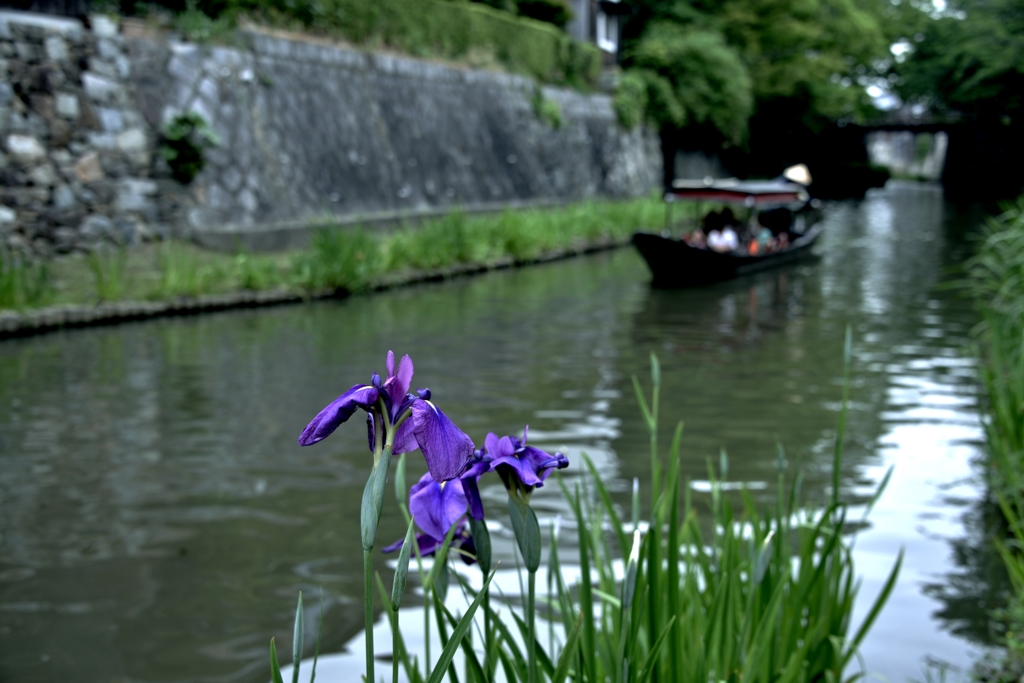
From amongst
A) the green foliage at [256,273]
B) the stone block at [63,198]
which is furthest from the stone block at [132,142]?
the green foliage at [256,273]

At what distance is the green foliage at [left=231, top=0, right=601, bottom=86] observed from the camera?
17781 millimetres

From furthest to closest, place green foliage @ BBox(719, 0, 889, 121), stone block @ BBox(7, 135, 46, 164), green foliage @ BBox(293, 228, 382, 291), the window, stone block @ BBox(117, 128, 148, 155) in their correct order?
green foliage @ BBox(719, 0, 889, 121), the window, stone block @ BBox(117, 128, 148, 155), green foliage @ BBox(293, 228, 382, 291), stone block @ BBox(7, 135, 46, 164)

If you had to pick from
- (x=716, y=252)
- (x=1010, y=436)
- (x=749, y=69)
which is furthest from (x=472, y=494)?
(x=749, y=69)

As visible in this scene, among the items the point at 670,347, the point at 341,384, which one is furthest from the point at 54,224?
the point at 670,347

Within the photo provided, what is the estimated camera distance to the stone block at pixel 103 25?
1342 cm

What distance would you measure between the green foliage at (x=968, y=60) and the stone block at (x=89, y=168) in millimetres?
24502

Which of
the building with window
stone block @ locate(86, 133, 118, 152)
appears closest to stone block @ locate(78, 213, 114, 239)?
stone block @ locate(86, 133, 118, 152)

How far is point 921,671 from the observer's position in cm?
353

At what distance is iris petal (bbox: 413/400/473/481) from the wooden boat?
46.7 feet

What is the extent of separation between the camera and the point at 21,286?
10.5 m

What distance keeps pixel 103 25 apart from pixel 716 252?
29.8 feet

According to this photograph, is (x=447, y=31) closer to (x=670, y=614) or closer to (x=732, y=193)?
(x=732, y=193)

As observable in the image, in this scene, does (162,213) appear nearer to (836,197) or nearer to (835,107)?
(835,107)

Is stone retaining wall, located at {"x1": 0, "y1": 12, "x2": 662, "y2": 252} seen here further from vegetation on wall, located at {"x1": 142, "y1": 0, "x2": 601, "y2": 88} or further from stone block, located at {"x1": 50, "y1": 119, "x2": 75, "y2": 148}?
vegetation on wall, located at {"x1": 142, "y1": 0, "x2": 601, "y2": 88}
